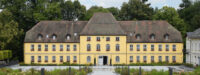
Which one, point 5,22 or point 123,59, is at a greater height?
point 5,22

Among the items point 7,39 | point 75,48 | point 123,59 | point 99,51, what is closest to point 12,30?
point 7,39

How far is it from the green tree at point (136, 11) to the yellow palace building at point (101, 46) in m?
18.0

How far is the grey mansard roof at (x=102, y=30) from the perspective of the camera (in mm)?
53812

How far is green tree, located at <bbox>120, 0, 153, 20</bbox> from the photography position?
7275cm

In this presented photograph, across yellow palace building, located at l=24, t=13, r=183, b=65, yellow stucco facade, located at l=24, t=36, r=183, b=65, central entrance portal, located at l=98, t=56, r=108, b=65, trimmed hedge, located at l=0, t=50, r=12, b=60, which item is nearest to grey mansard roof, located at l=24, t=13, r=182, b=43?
yellow palace building, located at l=24, t=13, r=183, b=65

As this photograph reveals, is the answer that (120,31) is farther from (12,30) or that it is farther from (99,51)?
(12,30)

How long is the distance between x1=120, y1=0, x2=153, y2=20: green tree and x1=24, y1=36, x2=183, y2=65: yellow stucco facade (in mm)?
18542

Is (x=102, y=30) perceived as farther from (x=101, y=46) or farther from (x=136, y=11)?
(x=136, y=11)

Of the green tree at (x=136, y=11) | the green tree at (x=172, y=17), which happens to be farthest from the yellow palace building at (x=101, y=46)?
the green tree at (x=136, y=11)

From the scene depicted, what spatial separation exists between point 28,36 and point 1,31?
4414mm

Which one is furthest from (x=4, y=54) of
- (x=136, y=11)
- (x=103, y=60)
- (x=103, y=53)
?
(x=136, y=11)

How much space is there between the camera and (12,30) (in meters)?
54.8

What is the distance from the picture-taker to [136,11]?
240ft

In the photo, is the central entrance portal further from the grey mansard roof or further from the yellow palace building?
the grey mansard roof
